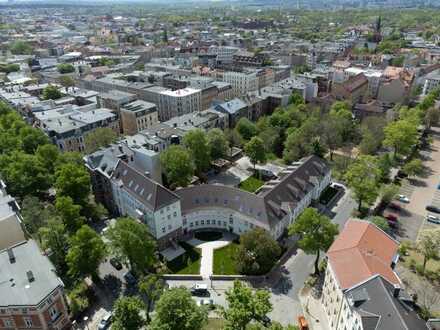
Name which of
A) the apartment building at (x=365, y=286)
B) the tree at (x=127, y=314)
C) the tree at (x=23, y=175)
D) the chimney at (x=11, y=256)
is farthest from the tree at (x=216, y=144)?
the chimney at (x=11, y=256)

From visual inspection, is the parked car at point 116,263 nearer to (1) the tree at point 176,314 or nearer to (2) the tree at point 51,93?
(1) the tree at point 176,314

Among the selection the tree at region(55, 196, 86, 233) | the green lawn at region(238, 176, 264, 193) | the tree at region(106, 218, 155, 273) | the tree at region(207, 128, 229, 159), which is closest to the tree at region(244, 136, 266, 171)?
the green lawn at region(238, 176, 264, 193)

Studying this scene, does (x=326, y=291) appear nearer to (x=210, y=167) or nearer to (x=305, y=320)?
(x=305, y=320)

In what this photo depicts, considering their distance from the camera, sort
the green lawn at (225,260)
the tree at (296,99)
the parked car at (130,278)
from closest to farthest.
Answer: the parked car at (130,278) → the green lawn at (225,260) → the tree at (296,99)

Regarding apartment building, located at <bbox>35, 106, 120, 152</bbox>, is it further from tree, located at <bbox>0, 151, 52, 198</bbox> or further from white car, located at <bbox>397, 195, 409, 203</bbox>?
white car, located at <bbox>397, 195, 409, 203</bbox>

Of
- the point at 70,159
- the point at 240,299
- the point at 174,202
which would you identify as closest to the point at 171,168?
the point at 174,202
